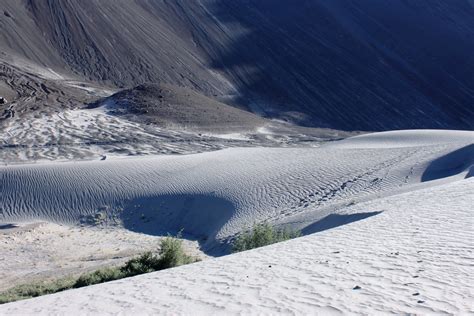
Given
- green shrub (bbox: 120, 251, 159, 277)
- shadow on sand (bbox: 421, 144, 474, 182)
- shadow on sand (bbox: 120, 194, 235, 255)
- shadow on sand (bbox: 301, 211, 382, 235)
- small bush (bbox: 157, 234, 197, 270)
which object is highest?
shadow on sand (bbox: 421, 144, 474, 182)

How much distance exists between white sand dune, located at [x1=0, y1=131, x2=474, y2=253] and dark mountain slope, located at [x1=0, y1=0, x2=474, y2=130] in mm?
25243

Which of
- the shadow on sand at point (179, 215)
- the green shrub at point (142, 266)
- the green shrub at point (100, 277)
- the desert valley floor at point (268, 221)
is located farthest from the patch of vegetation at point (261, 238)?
the shadow on sand at point (179, 215)

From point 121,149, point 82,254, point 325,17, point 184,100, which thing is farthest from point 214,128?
point 325,17

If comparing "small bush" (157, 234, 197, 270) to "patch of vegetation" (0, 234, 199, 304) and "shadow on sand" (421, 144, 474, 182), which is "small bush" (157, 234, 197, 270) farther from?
"shadow on sand" (421, 144, 474, 182)

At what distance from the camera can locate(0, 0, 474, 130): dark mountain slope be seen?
54562mm

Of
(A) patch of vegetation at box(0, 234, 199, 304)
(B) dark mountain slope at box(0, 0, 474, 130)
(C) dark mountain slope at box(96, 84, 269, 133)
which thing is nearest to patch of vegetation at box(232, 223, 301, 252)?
(A) patch of vegetation at box(0, 234, 199, 304)

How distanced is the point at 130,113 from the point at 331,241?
111 ft

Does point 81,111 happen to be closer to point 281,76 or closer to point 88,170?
point 88,170

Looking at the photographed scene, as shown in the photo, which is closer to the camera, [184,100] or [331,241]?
[331,241]

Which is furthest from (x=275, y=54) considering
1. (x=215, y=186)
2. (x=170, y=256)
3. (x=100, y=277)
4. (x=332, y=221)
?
(x=100, y=277)

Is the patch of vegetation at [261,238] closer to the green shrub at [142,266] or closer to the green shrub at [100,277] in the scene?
the green shrub at [142,266]

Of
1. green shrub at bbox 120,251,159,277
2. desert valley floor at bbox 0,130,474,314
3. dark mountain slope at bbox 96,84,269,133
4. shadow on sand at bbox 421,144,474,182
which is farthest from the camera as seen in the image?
dark mountain slope at bbox 96,84,269,133

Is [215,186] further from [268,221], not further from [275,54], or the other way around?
[275,54]

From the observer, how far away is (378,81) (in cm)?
5959
